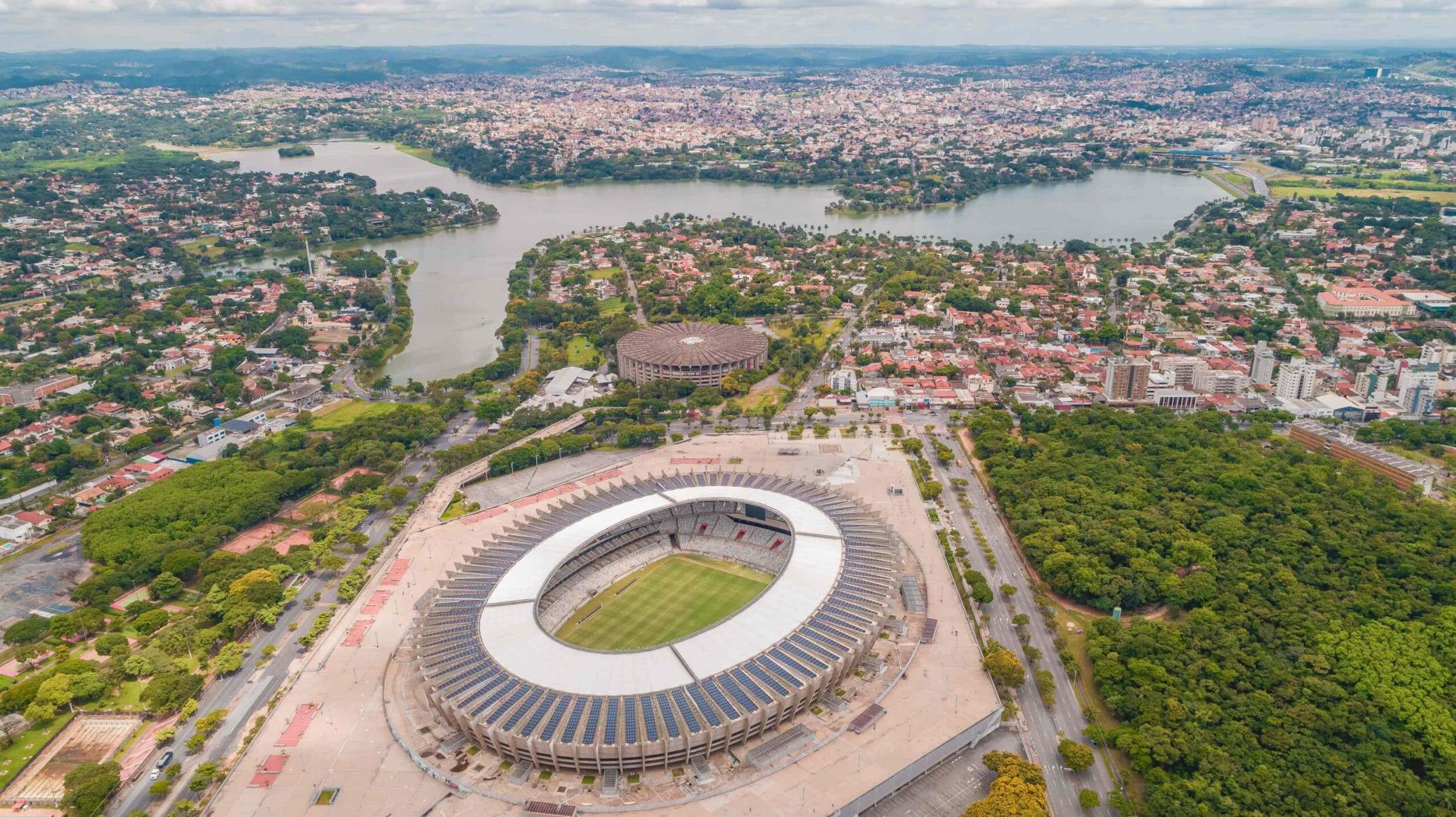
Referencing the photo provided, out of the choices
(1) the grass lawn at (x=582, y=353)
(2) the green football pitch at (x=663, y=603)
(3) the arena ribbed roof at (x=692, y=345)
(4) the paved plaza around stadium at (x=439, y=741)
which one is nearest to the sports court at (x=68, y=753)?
(4) the paved plaza around stadium at (x=439, y=741)

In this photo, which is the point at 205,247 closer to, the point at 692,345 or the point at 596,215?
the point at 596,215

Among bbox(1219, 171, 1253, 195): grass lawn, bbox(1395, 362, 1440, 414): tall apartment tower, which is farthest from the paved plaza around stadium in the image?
bbox(1219, 171, 1253, 195): grass lawn

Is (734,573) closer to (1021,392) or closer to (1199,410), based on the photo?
(1021,392)

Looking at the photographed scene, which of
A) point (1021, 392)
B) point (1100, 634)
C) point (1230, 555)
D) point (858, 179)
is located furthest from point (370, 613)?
point (858, 179)

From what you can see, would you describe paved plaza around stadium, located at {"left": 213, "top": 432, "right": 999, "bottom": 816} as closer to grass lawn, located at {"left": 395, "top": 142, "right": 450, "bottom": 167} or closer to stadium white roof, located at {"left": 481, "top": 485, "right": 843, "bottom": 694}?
stadium white roof, located at {"left": 481, "top": 485, "right": 843, "bottom": 694}

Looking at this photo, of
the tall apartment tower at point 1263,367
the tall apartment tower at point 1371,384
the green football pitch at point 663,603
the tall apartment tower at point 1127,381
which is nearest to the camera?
the green football pitch at point 663,603

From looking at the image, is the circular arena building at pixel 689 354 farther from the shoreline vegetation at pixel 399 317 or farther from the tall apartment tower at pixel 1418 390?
the tall apartment tower at pixel 1418 390

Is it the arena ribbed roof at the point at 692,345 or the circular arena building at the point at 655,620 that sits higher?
the arena ribbed roof at the point at 692,345
